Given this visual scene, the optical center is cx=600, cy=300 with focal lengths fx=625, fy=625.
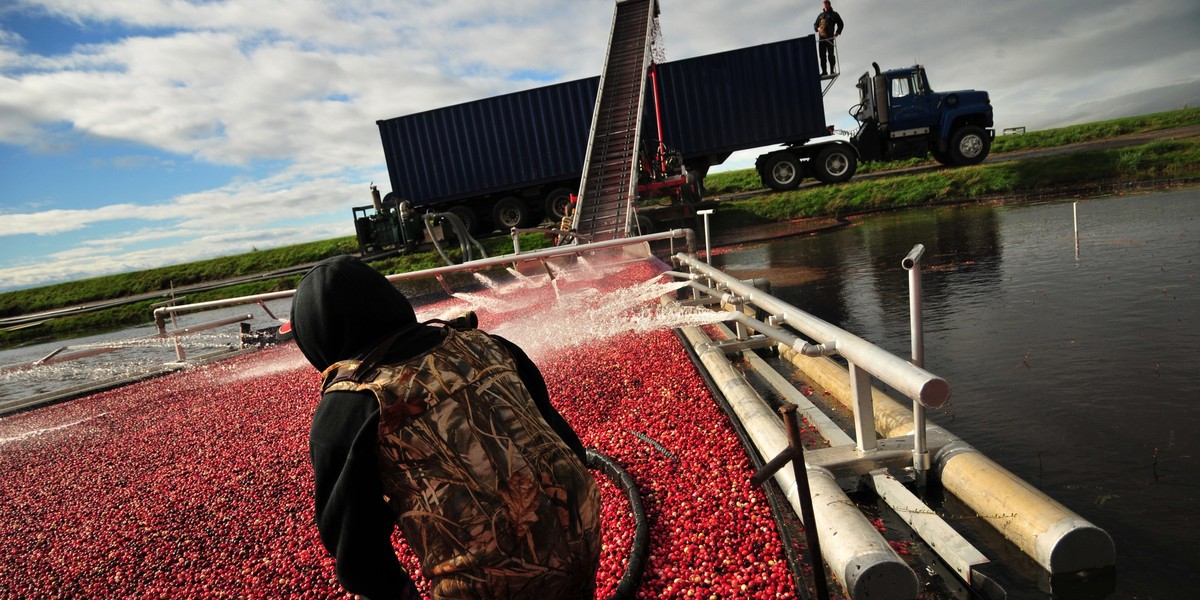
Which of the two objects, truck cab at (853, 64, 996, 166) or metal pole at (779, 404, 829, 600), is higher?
truck cab at (853, 64, 996, 166)

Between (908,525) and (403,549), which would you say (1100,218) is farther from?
(403,549)

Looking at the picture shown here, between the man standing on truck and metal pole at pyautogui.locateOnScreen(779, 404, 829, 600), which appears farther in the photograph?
the man standing on truck

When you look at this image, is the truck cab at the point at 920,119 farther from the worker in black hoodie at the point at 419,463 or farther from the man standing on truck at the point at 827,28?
the worker in black hoodie at the point at 419,463

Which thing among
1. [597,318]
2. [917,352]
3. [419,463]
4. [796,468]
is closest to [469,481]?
[419,463]

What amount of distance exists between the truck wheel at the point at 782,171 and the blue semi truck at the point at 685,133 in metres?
0.03

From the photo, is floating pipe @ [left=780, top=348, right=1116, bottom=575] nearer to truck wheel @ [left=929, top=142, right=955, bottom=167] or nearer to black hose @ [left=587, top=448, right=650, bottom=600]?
black hose @ [left=587, top=448, right=650, bottom=600]

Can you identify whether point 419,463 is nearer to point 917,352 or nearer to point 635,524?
point 635,524

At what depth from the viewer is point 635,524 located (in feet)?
9.58

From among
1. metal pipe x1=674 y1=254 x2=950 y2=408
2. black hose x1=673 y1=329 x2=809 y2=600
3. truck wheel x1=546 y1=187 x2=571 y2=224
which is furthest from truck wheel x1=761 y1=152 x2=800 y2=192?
metal pipe x1=674 y1=254 x2=950 y2=408

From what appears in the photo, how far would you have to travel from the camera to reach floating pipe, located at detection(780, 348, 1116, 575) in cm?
217

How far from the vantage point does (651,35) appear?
1645cm

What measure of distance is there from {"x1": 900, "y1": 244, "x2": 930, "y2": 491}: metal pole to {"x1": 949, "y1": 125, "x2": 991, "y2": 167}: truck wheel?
691 inches

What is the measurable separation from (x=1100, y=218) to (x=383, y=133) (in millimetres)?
18637

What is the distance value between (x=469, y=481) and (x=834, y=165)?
63.4 ft
